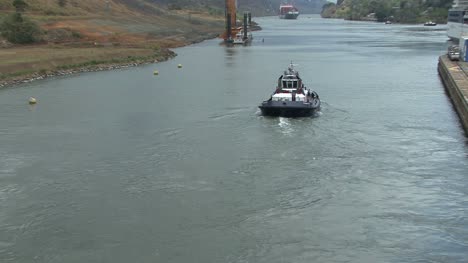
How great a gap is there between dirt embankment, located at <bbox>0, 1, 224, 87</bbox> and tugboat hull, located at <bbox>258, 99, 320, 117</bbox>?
38048mm

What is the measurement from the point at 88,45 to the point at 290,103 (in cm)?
7591

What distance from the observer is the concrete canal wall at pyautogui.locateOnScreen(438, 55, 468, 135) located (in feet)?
160

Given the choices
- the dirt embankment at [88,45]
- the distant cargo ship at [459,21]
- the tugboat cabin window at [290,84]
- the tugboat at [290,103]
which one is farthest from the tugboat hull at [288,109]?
the distant cargo ship at [459,21]

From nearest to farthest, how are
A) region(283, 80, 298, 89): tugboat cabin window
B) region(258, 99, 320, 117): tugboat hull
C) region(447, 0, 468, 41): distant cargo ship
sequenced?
region(258, 99, 320, 117): tugboat hull < region(283, 80, 298, 89): tugboat cabin window < region(447, 0, 468, 41): distant cargo ship

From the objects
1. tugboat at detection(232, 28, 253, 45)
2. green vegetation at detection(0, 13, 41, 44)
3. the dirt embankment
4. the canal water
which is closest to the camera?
the canal water

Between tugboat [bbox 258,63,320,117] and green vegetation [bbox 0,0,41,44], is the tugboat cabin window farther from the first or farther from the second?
green vegetation [bbox 0,0,41,44]

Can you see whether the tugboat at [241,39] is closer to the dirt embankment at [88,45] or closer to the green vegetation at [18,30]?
the dirt embankment at [88,45]

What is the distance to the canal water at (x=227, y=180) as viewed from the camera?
23734mm

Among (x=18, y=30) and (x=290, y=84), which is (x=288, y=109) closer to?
(x=290, y=84)

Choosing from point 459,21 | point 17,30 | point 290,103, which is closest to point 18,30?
point 17,30

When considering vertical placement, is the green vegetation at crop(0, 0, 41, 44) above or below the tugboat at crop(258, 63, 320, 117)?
above

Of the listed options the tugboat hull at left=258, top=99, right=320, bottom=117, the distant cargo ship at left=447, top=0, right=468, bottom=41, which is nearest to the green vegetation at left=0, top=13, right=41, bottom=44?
the tugboat hull at left=258, top=99, right=320, bottom=117

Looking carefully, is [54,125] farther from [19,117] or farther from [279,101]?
[279,101]

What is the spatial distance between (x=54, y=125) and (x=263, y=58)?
6959cm
